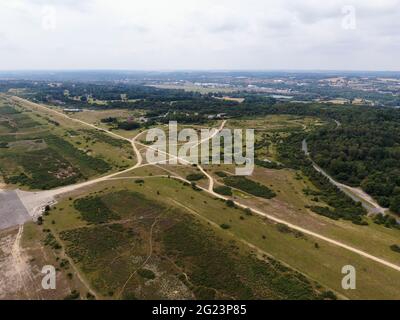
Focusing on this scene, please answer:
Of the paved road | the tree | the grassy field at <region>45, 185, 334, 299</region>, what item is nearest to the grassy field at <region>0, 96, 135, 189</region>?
the grassy field at <region>45, 185, 334, 299</region>

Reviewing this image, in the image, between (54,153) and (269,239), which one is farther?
(54,153)

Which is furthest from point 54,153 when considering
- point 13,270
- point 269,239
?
point 269,239

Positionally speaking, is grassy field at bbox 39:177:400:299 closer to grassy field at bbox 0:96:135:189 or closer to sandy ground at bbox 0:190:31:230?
sandy ground at bbox 0:190:31:230

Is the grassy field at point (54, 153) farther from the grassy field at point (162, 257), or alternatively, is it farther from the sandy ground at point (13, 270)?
the sandy ground at point (13, 270)

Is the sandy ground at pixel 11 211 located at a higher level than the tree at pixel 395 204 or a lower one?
lower

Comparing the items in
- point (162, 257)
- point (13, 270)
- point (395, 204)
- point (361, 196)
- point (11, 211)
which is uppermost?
point (395, 204)

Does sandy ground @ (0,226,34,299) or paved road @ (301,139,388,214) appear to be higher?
paved road @ (301,139,388,214)

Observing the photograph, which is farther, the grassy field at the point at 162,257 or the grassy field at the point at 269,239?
the grassy field at the point at 269,239

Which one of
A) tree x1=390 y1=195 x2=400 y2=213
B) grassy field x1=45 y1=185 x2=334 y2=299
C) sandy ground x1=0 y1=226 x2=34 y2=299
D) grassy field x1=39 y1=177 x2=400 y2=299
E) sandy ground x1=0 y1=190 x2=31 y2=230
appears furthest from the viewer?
tree x1=390 y1=195 x2=400 y2=213

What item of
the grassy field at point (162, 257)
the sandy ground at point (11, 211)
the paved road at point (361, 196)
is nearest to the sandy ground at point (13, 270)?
the sandy ground at point (11, 211)

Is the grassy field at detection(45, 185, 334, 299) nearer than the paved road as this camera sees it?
Yes

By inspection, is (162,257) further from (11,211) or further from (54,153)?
(54,153)

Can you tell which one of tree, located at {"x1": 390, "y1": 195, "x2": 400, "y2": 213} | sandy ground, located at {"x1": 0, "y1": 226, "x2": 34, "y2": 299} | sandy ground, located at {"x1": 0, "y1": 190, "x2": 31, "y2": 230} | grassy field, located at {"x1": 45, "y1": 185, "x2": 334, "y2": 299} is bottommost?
sandy ground, located at {"x1": 0, "y1": 226, "x2": 34, "y2": 299}
